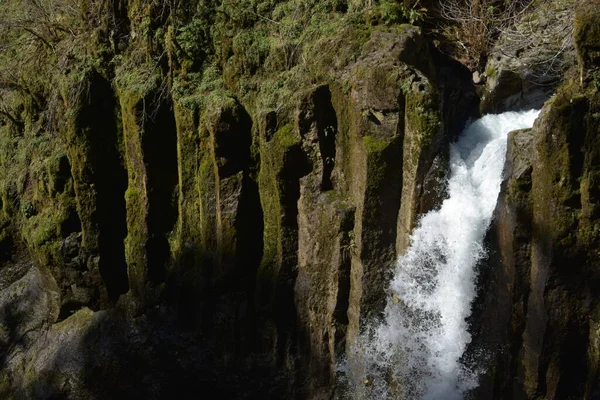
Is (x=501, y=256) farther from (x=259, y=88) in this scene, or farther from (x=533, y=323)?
(x=259, y=88)

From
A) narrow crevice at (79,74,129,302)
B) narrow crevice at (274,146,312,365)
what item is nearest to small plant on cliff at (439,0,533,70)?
narrow crevice at (274,146,312,365)

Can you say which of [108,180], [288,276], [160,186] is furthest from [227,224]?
[108,180]

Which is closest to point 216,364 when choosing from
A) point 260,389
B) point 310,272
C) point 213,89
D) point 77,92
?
point 260,389

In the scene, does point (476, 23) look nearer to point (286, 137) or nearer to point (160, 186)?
point (286, 137)

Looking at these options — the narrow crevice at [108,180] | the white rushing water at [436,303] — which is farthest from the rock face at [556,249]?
the narrow crevice at [108,180]

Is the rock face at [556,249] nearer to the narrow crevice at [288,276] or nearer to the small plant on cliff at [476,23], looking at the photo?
the small plant on cliff at [476,23]

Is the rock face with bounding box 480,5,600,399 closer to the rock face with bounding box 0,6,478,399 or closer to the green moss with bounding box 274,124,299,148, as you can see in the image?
the rock face with bounding box 0,6,478,399
